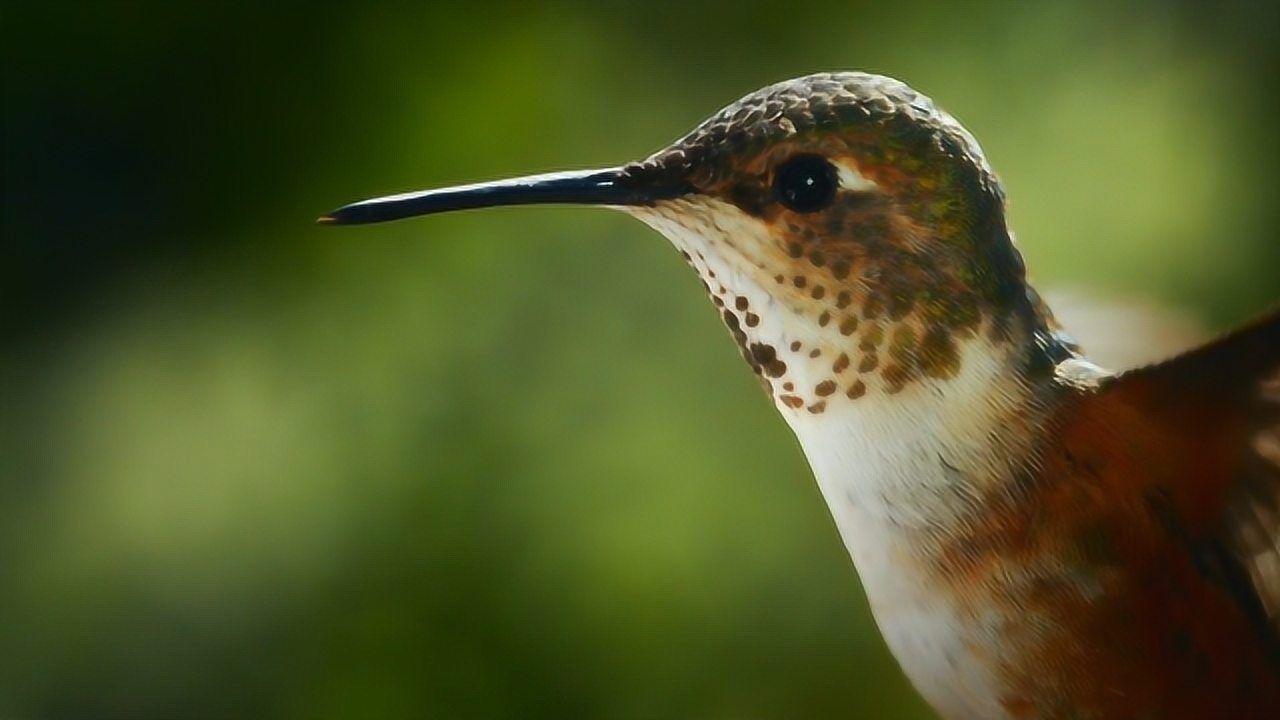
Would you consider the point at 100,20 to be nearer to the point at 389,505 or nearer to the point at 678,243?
the point at 389,505

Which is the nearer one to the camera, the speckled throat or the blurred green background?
the speckled throat

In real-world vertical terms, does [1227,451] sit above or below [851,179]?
below

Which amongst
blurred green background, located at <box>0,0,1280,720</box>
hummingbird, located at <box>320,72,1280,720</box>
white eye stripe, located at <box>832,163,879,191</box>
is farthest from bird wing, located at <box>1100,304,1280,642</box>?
blurred green background, located at <box>0,0,1280,720</box>

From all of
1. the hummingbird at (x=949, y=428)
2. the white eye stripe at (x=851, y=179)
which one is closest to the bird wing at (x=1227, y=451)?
the hummingbird at (x=949, y=428)

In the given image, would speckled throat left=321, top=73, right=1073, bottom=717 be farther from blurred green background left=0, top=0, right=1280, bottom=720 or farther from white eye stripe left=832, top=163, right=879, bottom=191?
blurred green background left=0, top=0, right=1280, bottom=720

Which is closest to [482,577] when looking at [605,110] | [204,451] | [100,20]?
[204,451]

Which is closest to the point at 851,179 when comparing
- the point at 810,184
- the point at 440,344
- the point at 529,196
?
the point at 810,184

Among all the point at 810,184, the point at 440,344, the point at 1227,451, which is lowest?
the point at 1227,451

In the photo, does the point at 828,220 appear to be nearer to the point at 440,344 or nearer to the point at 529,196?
the point at 529,196
